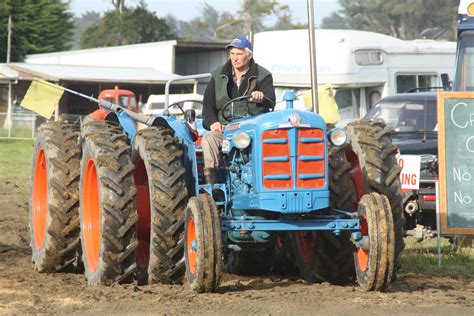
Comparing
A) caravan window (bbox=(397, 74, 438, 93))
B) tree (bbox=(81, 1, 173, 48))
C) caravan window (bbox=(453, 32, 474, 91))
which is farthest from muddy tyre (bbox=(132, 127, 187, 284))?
tree (bbox=(81, 1, 173, 48))

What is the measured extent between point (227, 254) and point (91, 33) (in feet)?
223

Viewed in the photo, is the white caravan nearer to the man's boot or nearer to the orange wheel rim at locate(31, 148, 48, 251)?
the orange wheel rim at locate(31, 148, 48, 251)

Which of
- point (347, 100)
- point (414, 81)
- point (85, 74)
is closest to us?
point (347, 100)

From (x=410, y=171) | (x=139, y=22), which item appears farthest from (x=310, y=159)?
(x=139, y=22)

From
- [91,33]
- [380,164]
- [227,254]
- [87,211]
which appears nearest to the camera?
[380,164]

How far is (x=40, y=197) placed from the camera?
36.2 ft

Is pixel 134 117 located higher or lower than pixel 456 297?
higher

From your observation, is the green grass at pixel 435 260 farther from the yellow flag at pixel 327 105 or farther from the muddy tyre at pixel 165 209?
the muddy tyre at pixel 165 209

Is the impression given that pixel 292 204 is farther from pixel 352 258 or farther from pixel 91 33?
pixel 91 33

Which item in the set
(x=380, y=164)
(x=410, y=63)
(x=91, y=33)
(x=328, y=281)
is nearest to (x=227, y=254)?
(x=328, y=281)

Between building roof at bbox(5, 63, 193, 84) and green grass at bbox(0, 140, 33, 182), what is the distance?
504 inches

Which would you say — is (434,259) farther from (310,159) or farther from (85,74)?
(85,74)

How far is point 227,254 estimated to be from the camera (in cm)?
1025

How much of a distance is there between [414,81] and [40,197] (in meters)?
15.7
